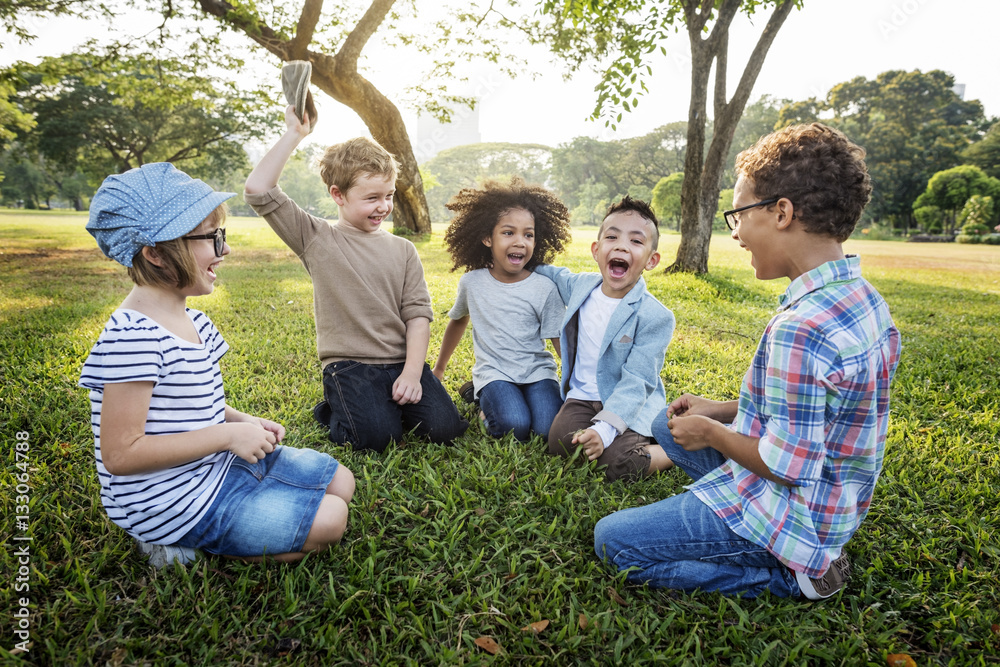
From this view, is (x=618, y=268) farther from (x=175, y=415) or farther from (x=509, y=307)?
(x=175, y=415)

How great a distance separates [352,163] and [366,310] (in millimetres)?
765

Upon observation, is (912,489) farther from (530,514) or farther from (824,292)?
(530,514)

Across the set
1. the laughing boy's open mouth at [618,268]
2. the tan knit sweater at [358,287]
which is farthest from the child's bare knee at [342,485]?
the laughing boy's open mouth at [618,268]

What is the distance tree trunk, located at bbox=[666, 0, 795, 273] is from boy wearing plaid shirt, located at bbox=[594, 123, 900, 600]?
23.9 feet

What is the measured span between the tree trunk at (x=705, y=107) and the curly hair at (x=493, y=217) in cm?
571

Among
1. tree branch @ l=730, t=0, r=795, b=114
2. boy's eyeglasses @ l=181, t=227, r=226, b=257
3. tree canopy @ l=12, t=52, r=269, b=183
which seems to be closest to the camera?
boy's eyeglasses @ l=181, t=227, r=226, b=257

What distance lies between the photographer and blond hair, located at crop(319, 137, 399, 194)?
277cm

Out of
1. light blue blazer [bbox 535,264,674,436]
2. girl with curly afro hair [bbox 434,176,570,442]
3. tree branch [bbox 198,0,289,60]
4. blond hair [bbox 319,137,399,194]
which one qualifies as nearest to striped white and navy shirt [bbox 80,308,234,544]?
blond hair [bbox 319,137,399,194]

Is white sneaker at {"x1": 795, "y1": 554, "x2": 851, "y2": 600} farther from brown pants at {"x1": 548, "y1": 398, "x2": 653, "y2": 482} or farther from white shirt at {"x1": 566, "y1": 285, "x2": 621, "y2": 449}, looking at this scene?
white shirt at {"x1": 566, "y1": 285, "x2": 621, "y2": 449}

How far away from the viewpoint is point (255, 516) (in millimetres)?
1871

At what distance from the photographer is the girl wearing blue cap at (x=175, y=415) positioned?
1.61m

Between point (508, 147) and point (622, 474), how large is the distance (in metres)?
76.7

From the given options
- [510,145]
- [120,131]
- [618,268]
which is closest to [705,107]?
[618,268]

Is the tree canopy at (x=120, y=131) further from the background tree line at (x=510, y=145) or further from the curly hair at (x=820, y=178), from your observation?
the curly hair at (x=820, y=178)
